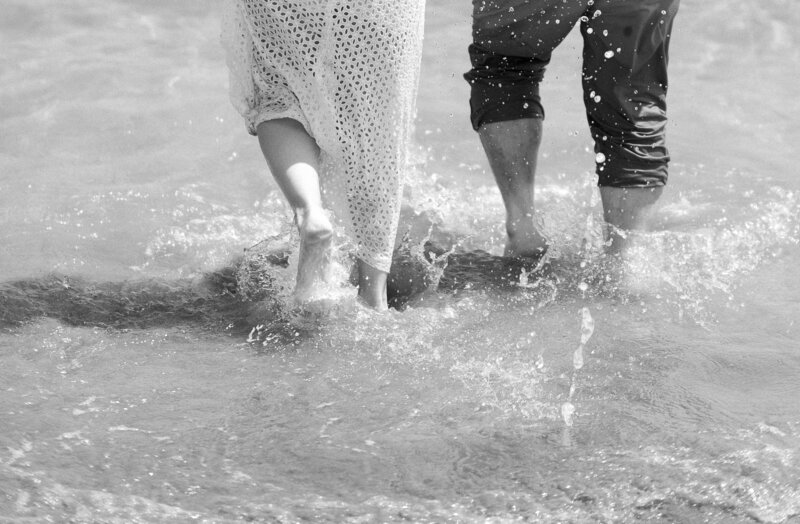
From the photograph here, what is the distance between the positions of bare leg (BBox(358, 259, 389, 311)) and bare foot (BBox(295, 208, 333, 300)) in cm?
12

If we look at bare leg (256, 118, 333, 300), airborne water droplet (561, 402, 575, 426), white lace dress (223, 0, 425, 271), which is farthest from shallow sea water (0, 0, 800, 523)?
white lace dress (223, 0, 425, 271)

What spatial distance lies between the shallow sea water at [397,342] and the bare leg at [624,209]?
0.08m

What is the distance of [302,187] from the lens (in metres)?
3.11

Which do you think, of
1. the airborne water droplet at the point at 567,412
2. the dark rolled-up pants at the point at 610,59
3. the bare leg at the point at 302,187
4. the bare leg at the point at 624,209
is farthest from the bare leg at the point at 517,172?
the airborne water droplet at the point at 567,412

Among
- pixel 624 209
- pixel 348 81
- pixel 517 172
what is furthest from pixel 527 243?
pixel 348 81

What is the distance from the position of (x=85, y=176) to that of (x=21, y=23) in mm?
2240

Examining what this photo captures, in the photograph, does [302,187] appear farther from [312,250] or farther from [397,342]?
[397,342]

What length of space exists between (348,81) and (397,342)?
2.55ft

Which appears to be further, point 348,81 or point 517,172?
point 517,172

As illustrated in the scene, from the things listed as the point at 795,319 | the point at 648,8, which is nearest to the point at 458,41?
the point at 648,8

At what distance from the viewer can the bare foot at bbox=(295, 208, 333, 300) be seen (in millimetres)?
3094

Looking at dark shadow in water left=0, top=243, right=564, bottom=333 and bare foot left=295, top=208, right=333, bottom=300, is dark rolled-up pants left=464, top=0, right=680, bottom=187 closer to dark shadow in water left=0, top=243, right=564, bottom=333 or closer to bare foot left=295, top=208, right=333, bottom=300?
dark shadow in water left=0, top=243, right=564, bottom=333

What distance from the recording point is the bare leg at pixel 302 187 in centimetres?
311

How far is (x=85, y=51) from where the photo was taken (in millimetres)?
5938
